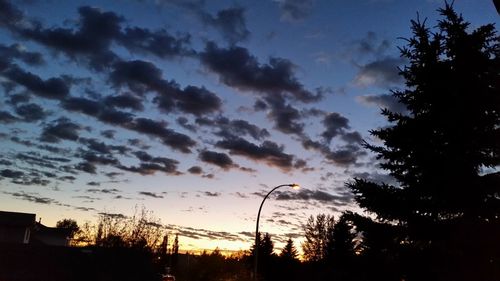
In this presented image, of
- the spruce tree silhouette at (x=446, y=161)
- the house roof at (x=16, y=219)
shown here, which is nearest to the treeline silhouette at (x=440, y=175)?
the spruce tree silhouette at (x=446, y=161)

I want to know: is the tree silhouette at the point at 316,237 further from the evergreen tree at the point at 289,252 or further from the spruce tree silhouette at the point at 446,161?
the spruce tree silhouette at the point at 446,161

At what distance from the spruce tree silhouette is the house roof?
4343 centimetres

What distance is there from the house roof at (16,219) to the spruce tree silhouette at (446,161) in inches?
1710

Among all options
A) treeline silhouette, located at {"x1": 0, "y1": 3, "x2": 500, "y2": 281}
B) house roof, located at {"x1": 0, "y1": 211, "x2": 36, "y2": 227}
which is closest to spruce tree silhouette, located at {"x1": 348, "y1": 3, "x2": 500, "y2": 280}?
treeline silhouette, located at {"x1": 0, "y1": 3, "x2": 500, "y2": 281}

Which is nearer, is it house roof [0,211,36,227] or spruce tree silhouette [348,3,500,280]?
spruce tree silhouette [348,3,500,280]

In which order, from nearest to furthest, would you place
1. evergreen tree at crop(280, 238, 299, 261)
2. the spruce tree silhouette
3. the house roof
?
the spruce tree silhouette
the house roof
evergreen tree at crop(280, 238, 299, 261)

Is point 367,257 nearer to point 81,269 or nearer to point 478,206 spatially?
point 478,206

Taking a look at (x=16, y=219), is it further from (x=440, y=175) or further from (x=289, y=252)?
(x=440, y=175)

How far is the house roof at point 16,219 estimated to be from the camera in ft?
161

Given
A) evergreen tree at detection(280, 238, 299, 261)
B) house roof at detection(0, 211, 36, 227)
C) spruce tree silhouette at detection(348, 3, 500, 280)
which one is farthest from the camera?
evergreen tree at detection(280, 238, 299, 261)

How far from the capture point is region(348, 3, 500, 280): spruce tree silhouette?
1519cm

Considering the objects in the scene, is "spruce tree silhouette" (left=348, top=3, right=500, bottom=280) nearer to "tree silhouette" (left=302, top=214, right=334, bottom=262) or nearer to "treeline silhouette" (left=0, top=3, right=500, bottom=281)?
"treeline silhouette" (left=0, top=3, right=500, bottom=281)

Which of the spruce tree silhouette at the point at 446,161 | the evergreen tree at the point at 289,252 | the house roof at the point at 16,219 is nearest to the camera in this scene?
the spruce tree silhouette at the point at 446,161

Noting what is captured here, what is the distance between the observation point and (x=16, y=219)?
4991 centimetres
